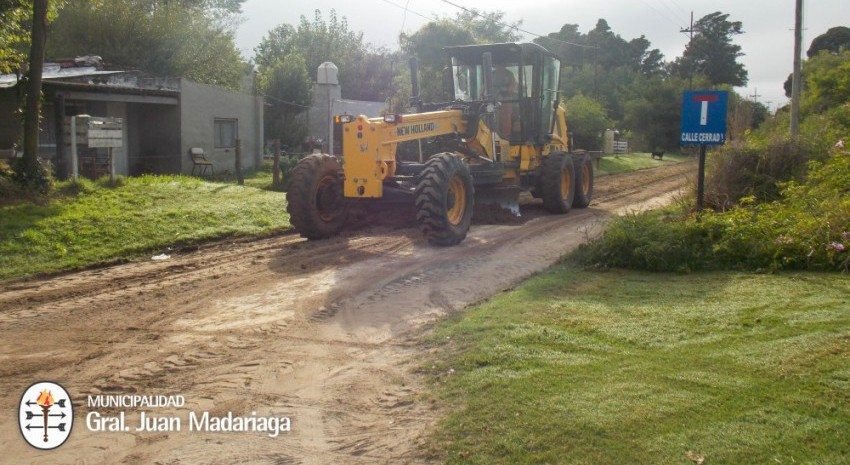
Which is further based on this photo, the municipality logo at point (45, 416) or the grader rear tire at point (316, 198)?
the grader rear tire at point (316, 198)

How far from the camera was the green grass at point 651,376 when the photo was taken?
4547 mm

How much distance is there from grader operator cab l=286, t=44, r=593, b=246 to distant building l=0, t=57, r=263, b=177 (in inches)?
351

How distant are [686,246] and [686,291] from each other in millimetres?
1589

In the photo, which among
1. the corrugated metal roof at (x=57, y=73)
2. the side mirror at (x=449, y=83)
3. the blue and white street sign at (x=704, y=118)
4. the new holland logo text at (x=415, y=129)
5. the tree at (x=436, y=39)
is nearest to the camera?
the blue and white street sign at (x=704, y=118)

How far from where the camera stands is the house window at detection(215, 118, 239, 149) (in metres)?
26.3

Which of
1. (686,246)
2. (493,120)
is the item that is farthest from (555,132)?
(686,246)

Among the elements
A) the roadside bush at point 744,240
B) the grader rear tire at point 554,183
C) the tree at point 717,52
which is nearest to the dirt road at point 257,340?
the roadside bush at point 744,240

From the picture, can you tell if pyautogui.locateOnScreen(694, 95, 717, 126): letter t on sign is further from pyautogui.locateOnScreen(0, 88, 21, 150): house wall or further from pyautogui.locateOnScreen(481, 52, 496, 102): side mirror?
pyautogui.locateOnScreen(0, 88, 21, 150): house wall

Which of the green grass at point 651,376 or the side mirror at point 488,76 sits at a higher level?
the side mirror at point 488,76

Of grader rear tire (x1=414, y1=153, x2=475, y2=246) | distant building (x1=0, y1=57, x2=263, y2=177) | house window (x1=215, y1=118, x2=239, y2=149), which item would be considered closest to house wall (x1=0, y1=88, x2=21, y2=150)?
distant building (x1=0, y1=57, x2=263, y2=177)

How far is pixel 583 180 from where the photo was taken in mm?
18516

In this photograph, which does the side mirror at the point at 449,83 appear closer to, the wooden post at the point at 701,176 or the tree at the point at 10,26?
the wooden post at the point at 701,176

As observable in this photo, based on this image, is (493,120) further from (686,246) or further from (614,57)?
(614,57)

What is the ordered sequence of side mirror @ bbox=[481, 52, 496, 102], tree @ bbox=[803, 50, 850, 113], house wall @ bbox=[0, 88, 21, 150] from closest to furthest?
side mirror @ bbox=[481, 52, 496, 102], house wall @ bbox=[0, 88, 21, 150], tree @ bbox=[803, 50, 850, 113]
